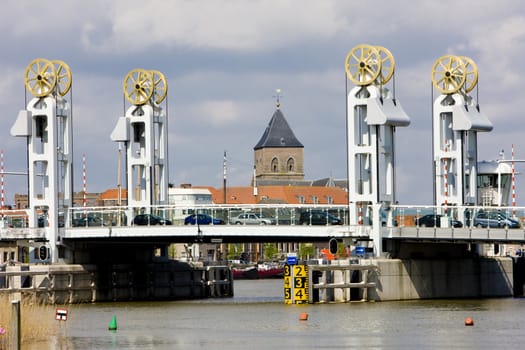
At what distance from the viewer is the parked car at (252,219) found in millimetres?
89125

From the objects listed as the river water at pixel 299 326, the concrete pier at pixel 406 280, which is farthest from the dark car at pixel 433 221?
the river water at pixel 299 326

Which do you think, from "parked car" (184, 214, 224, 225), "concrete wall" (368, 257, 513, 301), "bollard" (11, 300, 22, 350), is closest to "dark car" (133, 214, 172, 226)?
"parked car" (184, 214, 224, 225)

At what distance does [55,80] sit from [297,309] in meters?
23.7

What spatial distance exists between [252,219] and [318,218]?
3.87 metres

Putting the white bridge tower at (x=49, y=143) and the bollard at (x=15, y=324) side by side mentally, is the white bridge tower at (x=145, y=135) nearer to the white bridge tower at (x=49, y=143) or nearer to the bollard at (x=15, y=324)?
the white bridge tower at (x=49, y=143)

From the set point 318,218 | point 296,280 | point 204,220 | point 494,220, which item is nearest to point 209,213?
Result: point 204,220

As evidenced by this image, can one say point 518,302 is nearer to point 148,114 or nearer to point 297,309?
point 297,309

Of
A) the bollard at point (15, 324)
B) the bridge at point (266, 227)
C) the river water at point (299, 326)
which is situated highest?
the bridge at point (266, 227)

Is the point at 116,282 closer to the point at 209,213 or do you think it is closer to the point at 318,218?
the point at 209,213

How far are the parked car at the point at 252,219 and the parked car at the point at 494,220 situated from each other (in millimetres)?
11618

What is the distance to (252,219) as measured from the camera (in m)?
89.8

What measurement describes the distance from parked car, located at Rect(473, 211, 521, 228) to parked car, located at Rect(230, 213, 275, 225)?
38.1 ft

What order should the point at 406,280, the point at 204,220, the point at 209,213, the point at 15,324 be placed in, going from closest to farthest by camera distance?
the point at 15,324 < the point at 406,280 < the point at 204,220 < the point at 209,213

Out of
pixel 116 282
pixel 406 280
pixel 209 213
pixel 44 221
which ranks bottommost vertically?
pixel 116 282
